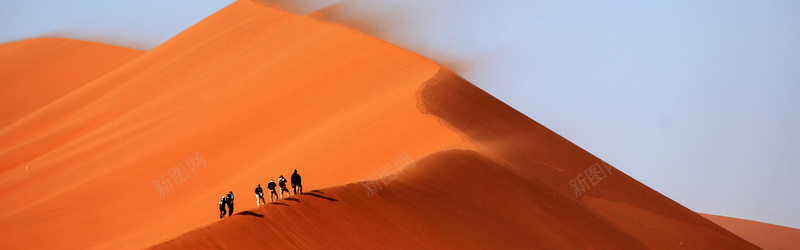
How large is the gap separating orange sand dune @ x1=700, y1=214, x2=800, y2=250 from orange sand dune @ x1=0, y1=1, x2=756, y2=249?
45.4 ft

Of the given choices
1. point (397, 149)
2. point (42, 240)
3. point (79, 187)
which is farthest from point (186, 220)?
point (79, 187)

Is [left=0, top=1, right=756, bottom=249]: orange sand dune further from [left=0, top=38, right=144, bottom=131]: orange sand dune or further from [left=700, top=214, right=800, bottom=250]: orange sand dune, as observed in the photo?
[left=700, top=214, right=800, bottom=250]: orange sand dune

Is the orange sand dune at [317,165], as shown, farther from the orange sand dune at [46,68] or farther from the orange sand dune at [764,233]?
the orange sand dune at [764,233]

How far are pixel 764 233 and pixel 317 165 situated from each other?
31638 millimetres

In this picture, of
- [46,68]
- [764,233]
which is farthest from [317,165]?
[46,68]

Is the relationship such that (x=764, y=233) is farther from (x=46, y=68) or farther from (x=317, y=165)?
(x=46, y=68)

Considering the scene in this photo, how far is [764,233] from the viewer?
43.7 m

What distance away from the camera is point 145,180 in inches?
1025

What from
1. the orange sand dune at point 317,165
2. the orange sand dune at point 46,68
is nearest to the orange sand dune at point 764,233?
the orange sand dune at point 317,165

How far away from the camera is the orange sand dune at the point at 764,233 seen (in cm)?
3906

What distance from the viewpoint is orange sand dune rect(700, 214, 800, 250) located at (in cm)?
3906

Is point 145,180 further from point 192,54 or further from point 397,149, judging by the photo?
point 192,54

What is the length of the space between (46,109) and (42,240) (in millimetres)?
22908

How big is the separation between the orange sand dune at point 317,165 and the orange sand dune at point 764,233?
1384 cm
